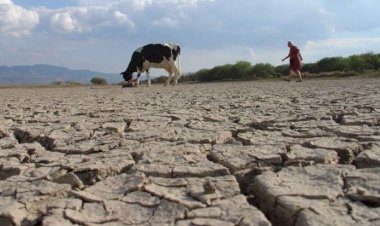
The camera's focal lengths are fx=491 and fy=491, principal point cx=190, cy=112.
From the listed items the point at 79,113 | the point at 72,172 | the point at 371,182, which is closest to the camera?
the point at 371,182

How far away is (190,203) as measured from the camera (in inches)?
91.6

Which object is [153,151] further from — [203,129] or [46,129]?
[46,129]

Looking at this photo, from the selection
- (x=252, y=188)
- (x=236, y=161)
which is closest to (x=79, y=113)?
(x=236, y=161)

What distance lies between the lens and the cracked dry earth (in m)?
2.20

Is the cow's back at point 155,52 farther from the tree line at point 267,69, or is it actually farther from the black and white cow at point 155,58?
the tree line at point 267,69

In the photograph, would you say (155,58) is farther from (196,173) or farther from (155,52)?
(196,173)

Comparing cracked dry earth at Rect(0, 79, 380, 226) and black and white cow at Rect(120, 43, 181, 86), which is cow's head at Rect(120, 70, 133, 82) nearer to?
black and white cow at Rect(120, 43, 181, 86)

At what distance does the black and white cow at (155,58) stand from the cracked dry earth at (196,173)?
1269cm

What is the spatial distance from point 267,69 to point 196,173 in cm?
2702

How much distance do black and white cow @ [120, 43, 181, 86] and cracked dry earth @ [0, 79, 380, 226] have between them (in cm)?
1269

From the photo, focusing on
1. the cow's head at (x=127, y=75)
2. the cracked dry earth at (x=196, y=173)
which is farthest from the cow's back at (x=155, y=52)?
the cracked dry earth at (x=196, y=173)

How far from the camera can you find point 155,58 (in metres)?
17.6

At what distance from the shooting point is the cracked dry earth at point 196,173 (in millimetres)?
2203

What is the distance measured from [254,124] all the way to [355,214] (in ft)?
8.75
